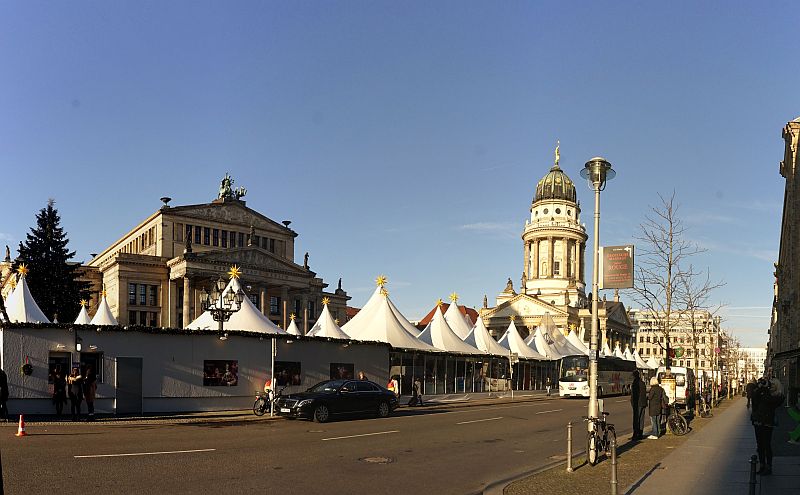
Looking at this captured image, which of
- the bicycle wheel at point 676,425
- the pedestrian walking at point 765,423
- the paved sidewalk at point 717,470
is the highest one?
the pedestrian walking at point 765,423

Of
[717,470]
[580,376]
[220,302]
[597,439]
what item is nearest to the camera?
[717,470]

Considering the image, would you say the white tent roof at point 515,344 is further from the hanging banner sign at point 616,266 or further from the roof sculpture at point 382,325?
the hanging banner sign at point 616,266

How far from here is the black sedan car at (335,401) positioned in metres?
24.6

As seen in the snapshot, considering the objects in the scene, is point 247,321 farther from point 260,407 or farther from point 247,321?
point 260,407

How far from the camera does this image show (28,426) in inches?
829

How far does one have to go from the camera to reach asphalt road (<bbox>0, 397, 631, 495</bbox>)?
1191 centimetres

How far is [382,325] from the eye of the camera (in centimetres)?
4047

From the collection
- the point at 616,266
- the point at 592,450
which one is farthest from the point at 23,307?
the point at 592,450

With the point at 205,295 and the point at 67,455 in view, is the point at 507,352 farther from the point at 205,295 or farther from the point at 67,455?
the point at 67,455

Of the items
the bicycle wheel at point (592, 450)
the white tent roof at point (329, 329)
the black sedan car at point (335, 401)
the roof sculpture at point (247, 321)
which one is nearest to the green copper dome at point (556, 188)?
the white tent roof at point (329, 329)

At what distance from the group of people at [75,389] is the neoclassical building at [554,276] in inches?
3873

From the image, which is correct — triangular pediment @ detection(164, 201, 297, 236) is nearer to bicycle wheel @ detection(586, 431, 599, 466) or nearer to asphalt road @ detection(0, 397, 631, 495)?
asphalt road @ detection(0, 397, 631, 495)

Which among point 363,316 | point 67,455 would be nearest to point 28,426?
point 67,455

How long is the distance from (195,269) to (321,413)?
61.2 metres
